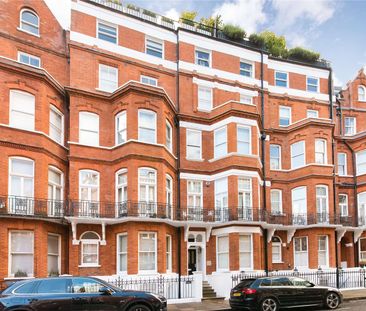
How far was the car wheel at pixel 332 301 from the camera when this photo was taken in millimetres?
17484

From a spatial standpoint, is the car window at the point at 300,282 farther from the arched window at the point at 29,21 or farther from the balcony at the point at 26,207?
the arched window at the point at 29,21

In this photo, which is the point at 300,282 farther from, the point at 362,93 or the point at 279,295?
the point at 362,93

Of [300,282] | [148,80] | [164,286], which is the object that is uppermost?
[148,80]

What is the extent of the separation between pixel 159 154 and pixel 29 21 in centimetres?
956

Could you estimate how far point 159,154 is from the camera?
22.9 m

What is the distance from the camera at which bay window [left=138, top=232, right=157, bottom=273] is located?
850 inches

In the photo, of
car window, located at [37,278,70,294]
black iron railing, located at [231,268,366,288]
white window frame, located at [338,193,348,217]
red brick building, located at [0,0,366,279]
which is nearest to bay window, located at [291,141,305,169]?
red brick building, located at [0,0,366,279]

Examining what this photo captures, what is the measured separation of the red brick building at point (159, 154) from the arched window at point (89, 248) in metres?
0.05

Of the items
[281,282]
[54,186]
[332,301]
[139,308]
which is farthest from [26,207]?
[332,301]

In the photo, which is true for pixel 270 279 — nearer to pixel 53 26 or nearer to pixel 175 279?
pixel 175 279

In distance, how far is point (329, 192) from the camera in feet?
92.9

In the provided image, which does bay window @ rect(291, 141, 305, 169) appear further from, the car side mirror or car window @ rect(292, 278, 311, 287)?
the car side mirror

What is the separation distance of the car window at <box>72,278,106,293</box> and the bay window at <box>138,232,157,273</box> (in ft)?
27.7

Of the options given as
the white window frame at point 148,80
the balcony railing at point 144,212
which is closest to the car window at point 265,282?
the balcony railing at point 144,212
